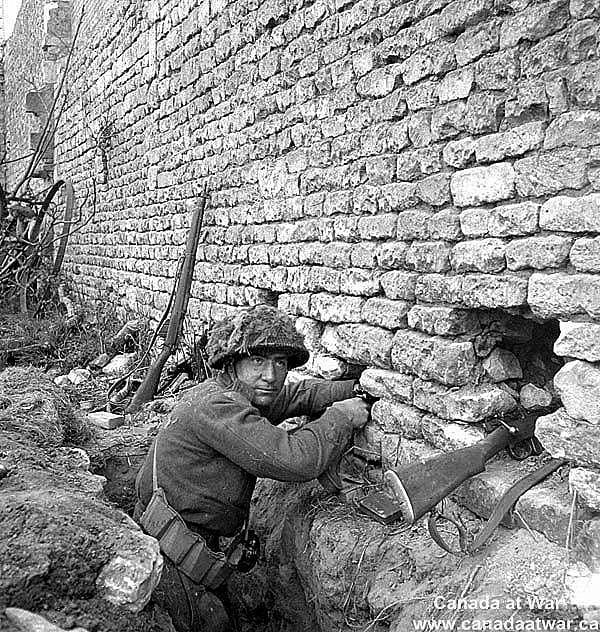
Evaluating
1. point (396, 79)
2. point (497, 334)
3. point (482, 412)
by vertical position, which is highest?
point (396, 79)

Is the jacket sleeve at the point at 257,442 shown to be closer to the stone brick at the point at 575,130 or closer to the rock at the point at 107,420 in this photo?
the stone brick at the point at 575,130

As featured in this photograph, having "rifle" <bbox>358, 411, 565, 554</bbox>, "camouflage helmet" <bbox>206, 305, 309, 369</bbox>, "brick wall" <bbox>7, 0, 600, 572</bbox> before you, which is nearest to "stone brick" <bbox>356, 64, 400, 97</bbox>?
"brick wall" <bbox>7, 0, 600, 572</bbox>

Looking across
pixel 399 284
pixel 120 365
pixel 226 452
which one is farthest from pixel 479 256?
pixel 120 365

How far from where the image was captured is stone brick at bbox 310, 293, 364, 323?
379 centimetres

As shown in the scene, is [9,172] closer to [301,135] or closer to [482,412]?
[301,135]

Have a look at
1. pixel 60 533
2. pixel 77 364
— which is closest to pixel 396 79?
pixel 60 533

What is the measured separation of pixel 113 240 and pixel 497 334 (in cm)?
594

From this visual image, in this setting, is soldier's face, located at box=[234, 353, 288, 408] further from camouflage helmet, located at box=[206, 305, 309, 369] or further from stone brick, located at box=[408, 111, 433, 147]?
stone brick, located at box=[408, 111, 433, 147]

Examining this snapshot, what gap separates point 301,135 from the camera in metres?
4.25

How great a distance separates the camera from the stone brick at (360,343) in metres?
3.58

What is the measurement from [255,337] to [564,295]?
1.34m

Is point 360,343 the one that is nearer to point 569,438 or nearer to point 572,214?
point 569,438

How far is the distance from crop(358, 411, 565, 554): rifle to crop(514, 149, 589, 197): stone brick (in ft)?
3.25

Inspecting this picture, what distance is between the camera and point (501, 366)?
3.21m
